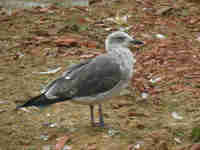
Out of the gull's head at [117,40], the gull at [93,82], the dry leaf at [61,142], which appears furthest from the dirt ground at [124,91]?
the gull's head at [117,40]

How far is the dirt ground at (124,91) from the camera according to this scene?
541 centimetres

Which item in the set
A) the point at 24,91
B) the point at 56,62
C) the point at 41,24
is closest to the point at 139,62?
the point at 56,62

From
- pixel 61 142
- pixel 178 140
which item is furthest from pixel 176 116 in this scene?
pixel 61 142

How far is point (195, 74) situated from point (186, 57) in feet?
2.16

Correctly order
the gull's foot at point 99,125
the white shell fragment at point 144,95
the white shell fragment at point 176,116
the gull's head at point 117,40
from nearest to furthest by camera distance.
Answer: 1. the gull's foot at point 99,125
2. the gull's head at point 117,40
3. the white shell fragment at point 176,116
4. the white shell fragment at point 144,95

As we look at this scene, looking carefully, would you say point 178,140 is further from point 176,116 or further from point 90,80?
point 90,80

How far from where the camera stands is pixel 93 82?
5.40 m

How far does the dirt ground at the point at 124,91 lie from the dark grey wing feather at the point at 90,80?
1.69 ft

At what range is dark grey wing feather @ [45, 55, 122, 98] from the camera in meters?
5.32

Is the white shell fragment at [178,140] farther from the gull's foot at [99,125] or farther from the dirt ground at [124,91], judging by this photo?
the gull's foot at [99,125]

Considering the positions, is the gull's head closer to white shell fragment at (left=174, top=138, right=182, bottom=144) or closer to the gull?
the gull

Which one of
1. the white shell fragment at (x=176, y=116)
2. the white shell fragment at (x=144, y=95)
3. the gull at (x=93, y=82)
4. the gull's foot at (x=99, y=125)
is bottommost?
the white shell fragment at (x=176, y=116)

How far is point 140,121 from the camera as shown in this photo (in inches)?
231

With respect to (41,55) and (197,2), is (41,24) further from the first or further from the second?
(197,2)
